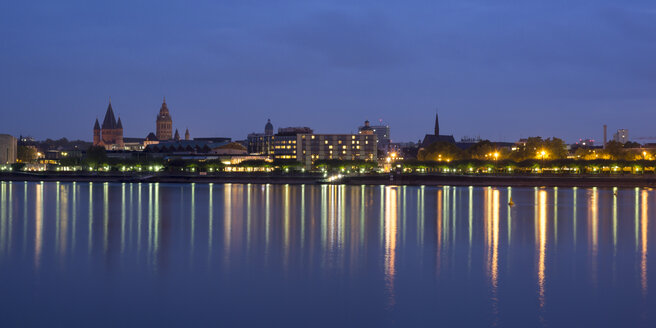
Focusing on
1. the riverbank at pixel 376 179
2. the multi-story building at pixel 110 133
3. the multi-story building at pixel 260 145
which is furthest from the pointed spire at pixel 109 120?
the riverbank at pixel 376 179

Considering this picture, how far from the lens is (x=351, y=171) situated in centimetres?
9744

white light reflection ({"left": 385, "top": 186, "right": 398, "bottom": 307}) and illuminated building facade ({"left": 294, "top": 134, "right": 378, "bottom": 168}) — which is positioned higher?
illuminated building facade ({"left": 294, "top": 134, "right": 378, "bottom": 168})

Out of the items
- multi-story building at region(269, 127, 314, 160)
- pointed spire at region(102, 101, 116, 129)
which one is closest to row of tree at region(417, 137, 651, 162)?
multi-story building at region(269, 127, 314, 160)

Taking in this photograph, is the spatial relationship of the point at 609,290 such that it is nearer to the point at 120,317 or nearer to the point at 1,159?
the point at 120,317

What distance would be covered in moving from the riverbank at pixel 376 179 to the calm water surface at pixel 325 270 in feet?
131

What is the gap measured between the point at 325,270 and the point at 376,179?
61788 mm

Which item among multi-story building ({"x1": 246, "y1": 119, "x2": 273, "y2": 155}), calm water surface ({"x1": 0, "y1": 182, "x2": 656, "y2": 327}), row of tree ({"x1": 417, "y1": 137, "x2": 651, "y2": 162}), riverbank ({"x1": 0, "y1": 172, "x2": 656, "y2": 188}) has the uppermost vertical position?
multi-story building ({"x1": 246, "y1": 119, "x2": 273, "y2": 155})

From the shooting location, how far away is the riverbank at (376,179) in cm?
7312

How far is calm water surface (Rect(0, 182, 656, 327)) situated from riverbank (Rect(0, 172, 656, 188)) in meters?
39.9

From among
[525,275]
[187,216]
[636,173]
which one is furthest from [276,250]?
[636,173]

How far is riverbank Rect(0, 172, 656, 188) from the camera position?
73.1 meters

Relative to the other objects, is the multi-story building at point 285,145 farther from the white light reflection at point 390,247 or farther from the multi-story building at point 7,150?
the white light reflection at point 390,247

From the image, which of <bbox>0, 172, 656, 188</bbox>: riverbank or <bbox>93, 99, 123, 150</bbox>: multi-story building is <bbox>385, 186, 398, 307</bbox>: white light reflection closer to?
<bbox>0, 172, 656, 188</bbox>: riverbank

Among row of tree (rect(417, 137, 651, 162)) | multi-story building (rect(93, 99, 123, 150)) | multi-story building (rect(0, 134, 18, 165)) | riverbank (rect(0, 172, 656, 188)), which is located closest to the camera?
riverbank (rect(0, 172, 656, 188))
